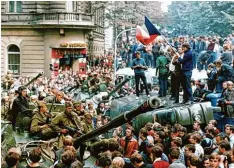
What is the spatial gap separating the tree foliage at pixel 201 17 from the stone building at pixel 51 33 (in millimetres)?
3007

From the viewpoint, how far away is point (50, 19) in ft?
69.3

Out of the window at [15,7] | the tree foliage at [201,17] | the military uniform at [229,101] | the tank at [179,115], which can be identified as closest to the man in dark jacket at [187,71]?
the tank at [179,115]

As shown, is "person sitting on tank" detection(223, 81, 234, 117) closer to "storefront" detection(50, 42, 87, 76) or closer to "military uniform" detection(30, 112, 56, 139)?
"military uniform" detection(30, 112, 56, 139)

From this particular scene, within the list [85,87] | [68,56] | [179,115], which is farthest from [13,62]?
[179,115]

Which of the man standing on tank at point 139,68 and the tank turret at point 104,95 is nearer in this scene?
the man standing on tank at point 139,68

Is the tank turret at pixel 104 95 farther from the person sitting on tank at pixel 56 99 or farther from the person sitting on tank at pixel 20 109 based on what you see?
the person sitting on tank at pixel 20 109

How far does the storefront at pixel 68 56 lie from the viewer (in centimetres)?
1689

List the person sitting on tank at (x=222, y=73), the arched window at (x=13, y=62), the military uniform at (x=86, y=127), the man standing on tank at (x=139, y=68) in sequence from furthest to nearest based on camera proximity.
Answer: the arched window at (x=13, y=62) → the man standing on tank at (x=139, y=68) → the person sitting on tank at (x=222, y=73) → the military uniform at (x=86, y=127)

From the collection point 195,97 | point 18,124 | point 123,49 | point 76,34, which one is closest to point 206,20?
point 123,49

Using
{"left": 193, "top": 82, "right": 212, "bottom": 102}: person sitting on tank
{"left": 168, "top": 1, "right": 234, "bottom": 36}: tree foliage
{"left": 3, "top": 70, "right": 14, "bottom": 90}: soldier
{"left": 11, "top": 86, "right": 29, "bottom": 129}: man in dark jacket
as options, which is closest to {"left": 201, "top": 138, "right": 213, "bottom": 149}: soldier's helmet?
{"left": 193, "top": 82, "right": 212, "bottom": 102}: person sitting on tank

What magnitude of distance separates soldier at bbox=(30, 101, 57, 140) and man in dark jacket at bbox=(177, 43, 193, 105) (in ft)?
8.67

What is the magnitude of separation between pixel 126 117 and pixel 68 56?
11967 mm

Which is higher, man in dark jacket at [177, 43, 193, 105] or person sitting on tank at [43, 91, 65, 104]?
man in dark jacket at [177, 43, 193, 105]

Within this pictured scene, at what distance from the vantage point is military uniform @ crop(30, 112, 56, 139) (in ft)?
26.0
